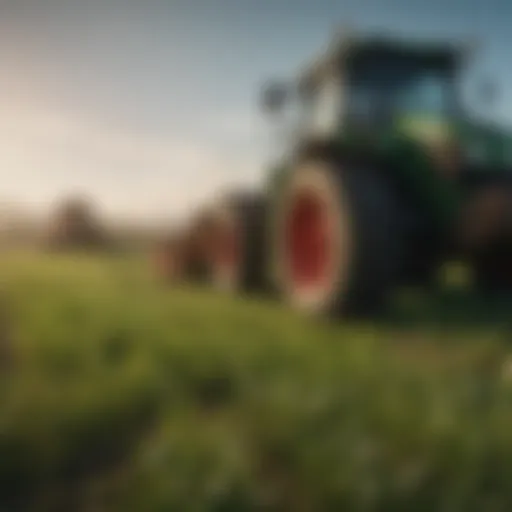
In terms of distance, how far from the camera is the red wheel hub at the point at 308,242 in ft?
3.03

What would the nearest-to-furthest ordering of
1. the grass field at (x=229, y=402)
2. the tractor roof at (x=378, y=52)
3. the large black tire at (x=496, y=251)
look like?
Result: the grass field at (x=229, y=402), the tractor roof at (x=378, y=52), the large black tire at (x=496, y=251)

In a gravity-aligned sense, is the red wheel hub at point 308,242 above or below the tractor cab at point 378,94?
below

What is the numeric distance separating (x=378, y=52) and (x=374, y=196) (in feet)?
0.59

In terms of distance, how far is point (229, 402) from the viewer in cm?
74

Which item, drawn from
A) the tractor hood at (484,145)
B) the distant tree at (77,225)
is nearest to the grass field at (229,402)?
the distant tree at (77,225)

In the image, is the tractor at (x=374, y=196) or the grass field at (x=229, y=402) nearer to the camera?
the grass field at (x=229, y=402)

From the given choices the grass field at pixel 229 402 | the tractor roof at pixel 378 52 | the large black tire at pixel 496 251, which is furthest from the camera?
the large black tire at pixel 496 251

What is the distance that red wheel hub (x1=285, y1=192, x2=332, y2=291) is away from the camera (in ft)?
3.03

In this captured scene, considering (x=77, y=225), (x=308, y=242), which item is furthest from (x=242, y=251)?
(x=77, y=225)

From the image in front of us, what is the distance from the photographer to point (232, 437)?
2.30ft

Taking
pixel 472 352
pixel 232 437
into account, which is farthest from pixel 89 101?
pixel 472 352

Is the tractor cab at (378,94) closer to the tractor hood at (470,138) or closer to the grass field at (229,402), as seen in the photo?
the tractor hood at (470,138)

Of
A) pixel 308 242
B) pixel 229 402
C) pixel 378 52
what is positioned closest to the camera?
pixel 229 402

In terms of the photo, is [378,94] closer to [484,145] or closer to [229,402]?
[484,145]
